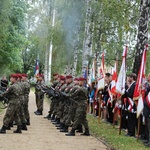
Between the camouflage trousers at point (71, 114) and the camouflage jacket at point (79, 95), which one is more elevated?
the camouflage jacket at point (79, 95)

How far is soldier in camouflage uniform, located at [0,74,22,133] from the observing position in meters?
12.8

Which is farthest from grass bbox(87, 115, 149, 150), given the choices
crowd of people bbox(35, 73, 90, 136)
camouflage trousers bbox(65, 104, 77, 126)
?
camouflage trousers bbox(65, 104, 77, 126)

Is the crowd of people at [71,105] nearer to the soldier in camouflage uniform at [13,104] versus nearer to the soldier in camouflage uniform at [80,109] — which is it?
the soldier in camouflage uniform at [80,109]

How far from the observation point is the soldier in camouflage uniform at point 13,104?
12789 millimetres

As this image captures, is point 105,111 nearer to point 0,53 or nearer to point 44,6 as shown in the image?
point 0,53

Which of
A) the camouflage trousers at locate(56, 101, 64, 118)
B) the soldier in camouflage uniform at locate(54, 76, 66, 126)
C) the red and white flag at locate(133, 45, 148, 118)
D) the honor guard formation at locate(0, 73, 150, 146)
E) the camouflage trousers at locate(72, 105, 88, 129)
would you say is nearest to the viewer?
the red and white flag at locate(133, 45, 148, 118)

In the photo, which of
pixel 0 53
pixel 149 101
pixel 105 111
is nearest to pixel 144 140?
pixel 149 101

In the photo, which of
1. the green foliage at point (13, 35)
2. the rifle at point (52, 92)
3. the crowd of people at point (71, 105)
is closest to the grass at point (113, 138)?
the crowd of people at point (71, 105)

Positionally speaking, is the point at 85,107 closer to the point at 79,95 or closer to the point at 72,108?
the point at 79,95

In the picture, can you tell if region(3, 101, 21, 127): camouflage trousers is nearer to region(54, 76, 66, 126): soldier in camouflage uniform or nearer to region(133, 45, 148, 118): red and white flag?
region(54, 76, 66, 126): soldier in camouflage uniform

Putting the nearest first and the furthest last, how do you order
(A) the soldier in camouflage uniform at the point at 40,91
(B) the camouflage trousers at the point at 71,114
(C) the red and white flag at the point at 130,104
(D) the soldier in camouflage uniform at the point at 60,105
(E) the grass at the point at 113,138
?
(E) the grass at the point at 113,138 < (C) the red and white flag at the point at 130,104 < (B) the camouflage trousers at the point at 71,114 < (D) the soldier in camouflage uniform at the point at 60,105 < (A) the soldier in camouflage uniform at the point at 40,91

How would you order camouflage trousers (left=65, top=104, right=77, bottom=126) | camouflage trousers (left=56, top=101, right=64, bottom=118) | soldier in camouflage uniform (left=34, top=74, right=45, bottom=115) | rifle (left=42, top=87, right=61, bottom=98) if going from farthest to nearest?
soldier in camouflage uniform (left=34, top=74, right=45, bottom=115) < rifle (left=42, top=87, right=61, bottom=98) < camouflage trousers (left=56, top=101, right=64, bottom=118) < camouflage trousers (left=65, top=104, right=77, bottom=126)

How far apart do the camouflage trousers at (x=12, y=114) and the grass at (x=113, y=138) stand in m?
2.51

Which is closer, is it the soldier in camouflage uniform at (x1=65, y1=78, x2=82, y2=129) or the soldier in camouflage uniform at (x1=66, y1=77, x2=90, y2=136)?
the soldier in camouflage uniform at (x1=66, y1=77, x2=90, y2=136)
